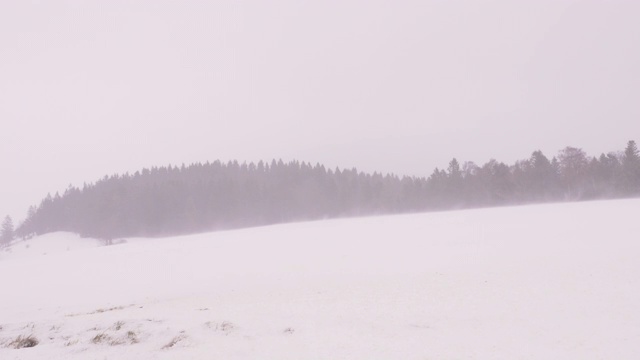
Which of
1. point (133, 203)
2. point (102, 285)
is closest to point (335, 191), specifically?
point (133, 203)

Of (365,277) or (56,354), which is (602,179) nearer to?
(365,277)

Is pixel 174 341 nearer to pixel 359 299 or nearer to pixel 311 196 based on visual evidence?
pixel 359 299

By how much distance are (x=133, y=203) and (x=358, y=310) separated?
9740 cm

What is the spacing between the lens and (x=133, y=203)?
9675 cm

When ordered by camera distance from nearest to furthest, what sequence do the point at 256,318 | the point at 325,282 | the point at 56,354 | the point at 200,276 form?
1. the point at 56,354
2. the point at 256,318
3. the point at 325,282
4. the point at 200,276

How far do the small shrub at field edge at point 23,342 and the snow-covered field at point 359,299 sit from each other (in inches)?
10.7

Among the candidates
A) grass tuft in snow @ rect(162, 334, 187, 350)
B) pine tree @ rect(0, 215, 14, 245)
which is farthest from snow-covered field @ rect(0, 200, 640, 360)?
pine tree @ rect(0, 215, 14, 245)

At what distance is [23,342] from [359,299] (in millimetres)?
11112

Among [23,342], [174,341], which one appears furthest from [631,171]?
[23,342]

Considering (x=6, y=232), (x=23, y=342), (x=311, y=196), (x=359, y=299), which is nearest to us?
(x=23, y=342)

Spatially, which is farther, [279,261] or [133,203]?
[133,203]

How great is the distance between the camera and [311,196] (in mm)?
98188

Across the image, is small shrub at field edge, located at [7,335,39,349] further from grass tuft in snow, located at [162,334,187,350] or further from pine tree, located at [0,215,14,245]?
pine tree, located at [0,215,14,245]

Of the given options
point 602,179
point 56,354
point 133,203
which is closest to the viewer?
point 56,354
